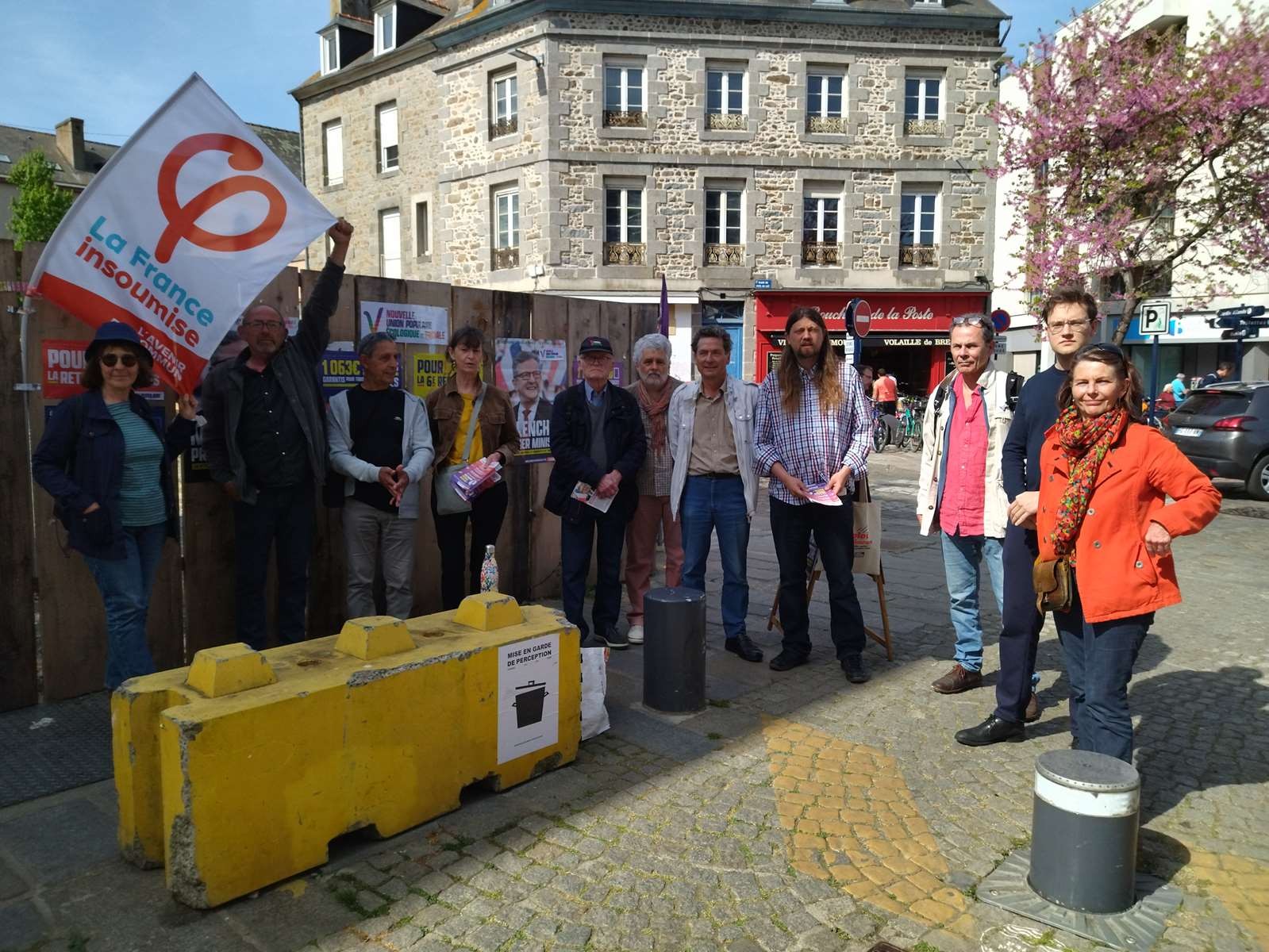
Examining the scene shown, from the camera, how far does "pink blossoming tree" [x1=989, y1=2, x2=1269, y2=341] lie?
46.2ft

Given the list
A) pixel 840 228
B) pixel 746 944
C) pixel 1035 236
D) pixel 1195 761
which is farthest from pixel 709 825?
pixel 840 228

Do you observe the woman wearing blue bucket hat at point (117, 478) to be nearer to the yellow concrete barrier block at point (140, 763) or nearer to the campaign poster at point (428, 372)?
the yellow concrete barrier block at point (140, 763)

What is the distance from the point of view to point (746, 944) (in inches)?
108

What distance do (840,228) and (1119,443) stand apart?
70.1 ft

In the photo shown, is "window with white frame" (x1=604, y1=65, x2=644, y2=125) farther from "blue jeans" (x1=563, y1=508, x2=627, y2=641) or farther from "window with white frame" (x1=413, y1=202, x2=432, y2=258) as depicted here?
"blue jeans" (x1=563, y1=508, x2=627, y2=641)

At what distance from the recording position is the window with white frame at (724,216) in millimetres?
22922

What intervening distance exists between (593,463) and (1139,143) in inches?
540

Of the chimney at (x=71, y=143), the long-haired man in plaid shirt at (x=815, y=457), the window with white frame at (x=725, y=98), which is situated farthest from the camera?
the chimney at (x=71, y=143)

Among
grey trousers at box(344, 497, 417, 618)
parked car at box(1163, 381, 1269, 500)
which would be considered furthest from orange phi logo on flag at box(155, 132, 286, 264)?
parked car at box(1163, 381, 1269, 500)

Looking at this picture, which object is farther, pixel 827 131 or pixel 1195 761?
pixel 827 131

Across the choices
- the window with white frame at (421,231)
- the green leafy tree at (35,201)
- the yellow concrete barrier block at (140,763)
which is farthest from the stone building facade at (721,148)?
the green leafy tree at (35,201)

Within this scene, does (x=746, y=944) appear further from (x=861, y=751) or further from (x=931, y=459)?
(x=931, y=459)

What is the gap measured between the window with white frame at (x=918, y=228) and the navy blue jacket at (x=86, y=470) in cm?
2266

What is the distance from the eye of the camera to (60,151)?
44.8 metres
